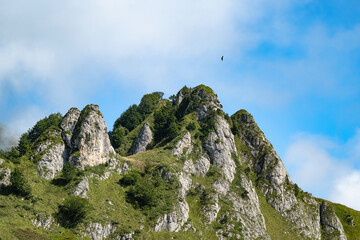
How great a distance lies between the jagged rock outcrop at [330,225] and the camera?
10643cm

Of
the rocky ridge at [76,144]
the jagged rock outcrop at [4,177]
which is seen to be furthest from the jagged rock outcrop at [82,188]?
the jagged rock outcrop at [4,177]

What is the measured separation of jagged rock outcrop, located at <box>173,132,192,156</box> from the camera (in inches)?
4021

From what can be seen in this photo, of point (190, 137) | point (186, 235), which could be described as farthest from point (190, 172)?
point (186, 235)

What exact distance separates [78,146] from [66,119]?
11255 mm

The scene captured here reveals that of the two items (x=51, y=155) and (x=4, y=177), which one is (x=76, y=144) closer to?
(x=51, y=155)

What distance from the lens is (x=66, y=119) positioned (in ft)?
279

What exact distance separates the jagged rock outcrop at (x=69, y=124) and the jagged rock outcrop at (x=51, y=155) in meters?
1.74

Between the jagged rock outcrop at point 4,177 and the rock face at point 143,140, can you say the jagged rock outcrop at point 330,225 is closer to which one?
the rock face at point 143,140

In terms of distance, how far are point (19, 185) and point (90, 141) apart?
25.0 meters

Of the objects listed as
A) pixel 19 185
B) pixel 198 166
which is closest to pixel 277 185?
pixel 198 166

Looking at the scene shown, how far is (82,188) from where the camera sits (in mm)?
70062

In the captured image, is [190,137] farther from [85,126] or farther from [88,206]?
[88,206]

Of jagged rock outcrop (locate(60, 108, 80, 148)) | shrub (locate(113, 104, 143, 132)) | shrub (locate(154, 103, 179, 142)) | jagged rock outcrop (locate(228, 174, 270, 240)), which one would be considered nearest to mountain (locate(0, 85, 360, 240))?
jagged rock outcrop (locate(60, 108, 80, 148))

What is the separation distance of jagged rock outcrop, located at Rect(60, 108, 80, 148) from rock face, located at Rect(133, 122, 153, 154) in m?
40.6
